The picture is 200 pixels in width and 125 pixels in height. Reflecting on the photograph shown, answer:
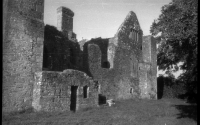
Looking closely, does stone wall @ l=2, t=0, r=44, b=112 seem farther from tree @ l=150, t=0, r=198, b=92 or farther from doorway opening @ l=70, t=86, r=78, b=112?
tree @ l=150, t=0, r=198, b=92

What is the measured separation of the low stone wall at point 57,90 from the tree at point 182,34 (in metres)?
5.83

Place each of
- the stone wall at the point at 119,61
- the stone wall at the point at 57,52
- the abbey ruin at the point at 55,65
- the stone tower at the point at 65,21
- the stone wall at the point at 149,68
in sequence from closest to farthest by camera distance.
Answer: the abbey ruin at the point at 55,65, the stone wall at the point at 57,52, the stone wall at the point at 119,61, the stone tower at the point at 65,21, the stone wall at the point at 149,68

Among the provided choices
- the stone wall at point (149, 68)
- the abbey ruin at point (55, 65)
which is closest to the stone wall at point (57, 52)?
the abbey ruin at point (55, 65)

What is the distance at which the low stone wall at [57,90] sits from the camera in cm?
1102

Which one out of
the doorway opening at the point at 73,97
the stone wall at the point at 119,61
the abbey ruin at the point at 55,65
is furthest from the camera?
the stone wall at the point at 119,61

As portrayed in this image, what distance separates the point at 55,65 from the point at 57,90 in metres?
5.39

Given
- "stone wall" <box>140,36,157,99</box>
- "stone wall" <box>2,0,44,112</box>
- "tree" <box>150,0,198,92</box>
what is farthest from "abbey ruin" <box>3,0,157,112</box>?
"tree" <box>150,0,198,92</box>

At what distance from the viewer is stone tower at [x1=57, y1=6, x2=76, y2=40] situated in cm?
1935

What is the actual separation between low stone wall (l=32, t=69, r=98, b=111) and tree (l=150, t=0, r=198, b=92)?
19.1ft

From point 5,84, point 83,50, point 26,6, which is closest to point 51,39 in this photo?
point 83,50

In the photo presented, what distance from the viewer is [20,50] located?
11.2 meters

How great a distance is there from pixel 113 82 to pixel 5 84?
11.0 metres

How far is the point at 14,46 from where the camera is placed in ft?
35.9

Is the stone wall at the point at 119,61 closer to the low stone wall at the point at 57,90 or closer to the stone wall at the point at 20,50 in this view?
the low stone wall at the point at 57,90
